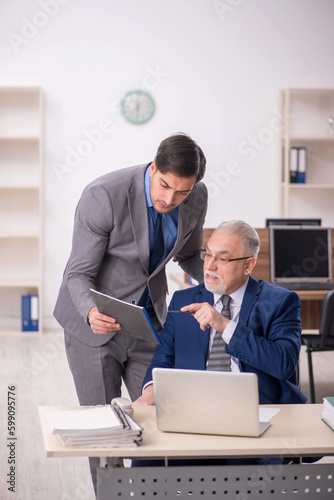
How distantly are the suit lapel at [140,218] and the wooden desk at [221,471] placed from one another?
70cm

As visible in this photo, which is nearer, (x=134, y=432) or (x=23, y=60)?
(x=134, y=432)

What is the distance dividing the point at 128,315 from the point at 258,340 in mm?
428

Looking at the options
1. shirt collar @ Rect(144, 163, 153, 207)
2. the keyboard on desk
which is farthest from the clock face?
shirt collar @ Rect(144, 163, 153, 207)

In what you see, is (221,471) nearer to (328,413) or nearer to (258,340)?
(328,413)

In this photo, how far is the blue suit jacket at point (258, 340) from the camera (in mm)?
2039

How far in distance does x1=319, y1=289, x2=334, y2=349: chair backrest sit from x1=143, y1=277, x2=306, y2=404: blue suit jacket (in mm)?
1567

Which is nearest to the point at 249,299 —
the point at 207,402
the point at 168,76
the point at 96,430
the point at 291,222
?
the point at 207,402

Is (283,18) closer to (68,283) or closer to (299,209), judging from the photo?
(299,209)

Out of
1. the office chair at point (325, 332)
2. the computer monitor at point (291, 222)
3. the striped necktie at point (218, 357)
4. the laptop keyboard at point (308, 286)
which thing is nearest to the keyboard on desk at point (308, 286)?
the laptop keyboard at point (308, 286)

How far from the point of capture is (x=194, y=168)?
203 centimetres

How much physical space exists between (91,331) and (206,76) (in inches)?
186

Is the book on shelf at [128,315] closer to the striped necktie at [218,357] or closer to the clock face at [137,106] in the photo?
the striped necktie at [218,357]

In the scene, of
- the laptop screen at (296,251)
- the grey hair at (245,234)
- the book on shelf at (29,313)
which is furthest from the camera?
the book on shelf at (29,313)

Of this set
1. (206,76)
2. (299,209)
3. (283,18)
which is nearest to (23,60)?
(206,76)
